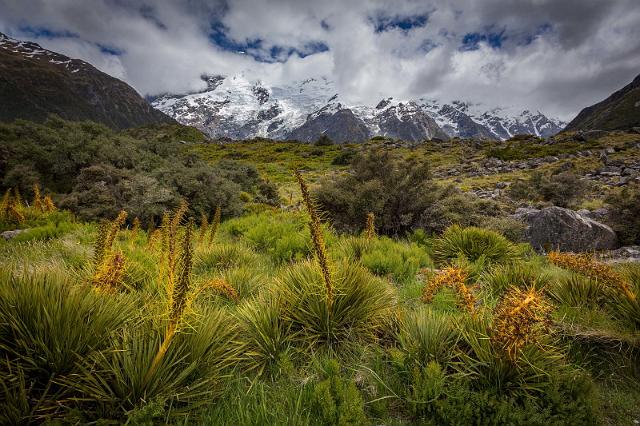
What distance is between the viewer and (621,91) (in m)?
195

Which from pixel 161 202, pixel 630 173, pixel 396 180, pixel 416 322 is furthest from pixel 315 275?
pixel 630 173

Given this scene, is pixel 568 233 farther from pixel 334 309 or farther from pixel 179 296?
pixel 179 296

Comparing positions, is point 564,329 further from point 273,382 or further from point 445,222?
point 445,222

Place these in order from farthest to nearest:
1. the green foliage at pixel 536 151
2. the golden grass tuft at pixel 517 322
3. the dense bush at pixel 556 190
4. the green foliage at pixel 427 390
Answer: the green foliage at pixel 536 151 < the dense bush at pixel 556 190 < the green foliage at pixel 427 390 < the golden grass tuft at pixel 517 322

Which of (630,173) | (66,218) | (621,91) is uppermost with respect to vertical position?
(621,91)

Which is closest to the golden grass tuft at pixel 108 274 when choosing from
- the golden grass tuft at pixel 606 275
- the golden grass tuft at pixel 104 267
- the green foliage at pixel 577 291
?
the golden grass tuft at pixel 104 267

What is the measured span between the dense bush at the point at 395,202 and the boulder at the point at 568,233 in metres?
1.84

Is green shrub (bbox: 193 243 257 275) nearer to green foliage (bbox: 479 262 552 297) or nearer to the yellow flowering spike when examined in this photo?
the yellow flowering spike

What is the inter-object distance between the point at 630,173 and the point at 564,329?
31.6m

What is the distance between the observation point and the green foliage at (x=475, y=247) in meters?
7.50

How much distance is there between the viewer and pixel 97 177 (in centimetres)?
1386

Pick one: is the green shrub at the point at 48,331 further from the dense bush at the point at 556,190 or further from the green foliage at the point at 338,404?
the dense bush at the point at 556,190

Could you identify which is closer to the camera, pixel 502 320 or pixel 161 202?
pixel 502 320

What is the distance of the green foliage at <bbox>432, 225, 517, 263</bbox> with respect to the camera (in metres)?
7.50
